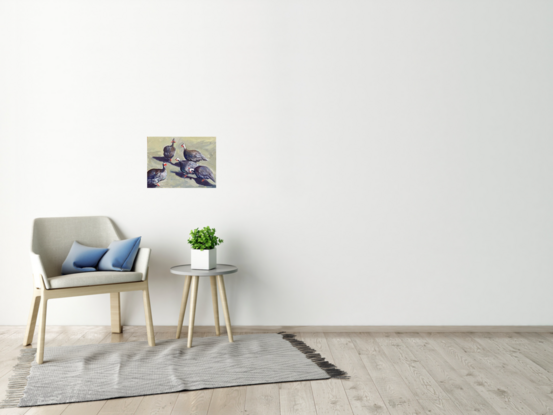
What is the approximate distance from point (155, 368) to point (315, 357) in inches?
38.8

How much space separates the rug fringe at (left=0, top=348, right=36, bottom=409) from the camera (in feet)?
7.79

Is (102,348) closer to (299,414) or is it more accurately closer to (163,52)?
(299,414)

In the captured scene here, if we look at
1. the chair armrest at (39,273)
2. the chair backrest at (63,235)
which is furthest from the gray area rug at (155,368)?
the chair backrest at (63,235)

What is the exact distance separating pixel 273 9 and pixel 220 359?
8.42ft

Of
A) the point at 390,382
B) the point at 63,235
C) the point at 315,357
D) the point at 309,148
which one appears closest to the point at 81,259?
the point at 63,235

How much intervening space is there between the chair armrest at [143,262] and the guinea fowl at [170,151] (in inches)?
29.4

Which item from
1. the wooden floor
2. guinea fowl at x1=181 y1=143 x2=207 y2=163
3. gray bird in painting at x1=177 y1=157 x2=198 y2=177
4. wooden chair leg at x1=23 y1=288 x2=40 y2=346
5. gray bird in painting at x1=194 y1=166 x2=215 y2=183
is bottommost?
the wooden floor

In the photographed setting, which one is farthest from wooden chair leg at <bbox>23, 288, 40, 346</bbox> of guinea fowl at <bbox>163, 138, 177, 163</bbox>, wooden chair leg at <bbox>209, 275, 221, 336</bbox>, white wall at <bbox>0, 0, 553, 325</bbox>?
guinea fowl at <bbox>163, 138, 177, 163</bbox>

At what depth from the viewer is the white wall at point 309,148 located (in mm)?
3656

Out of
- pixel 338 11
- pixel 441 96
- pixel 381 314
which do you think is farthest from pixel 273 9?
pixel 381 314

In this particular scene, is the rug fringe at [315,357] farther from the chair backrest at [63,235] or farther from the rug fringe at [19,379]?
the rug fringe at [19,379]

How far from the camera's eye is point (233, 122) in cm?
367

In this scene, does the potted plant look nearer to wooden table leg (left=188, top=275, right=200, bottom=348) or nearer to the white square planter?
the white square planter

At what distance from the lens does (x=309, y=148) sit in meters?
3.68
